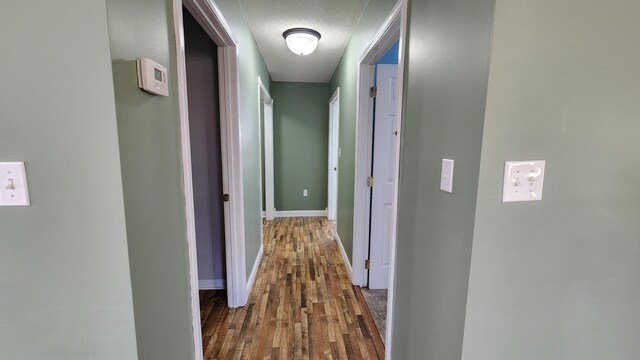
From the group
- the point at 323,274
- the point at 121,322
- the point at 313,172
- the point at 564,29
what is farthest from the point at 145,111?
the point at 313,172

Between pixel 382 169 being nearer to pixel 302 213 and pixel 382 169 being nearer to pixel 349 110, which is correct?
pixel 349 110

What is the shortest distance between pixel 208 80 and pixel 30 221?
1.60m

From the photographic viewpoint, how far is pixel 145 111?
2.70ft

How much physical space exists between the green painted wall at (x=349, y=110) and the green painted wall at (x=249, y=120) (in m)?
0.96

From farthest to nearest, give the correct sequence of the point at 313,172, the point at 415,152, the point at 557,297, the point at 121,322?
1. the point at 313,172
2. the point at 415,152
3. the point at 557,297
4. the point at 121,322

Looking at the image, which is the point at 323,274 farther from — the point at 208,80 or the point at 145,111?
the point at 145,111

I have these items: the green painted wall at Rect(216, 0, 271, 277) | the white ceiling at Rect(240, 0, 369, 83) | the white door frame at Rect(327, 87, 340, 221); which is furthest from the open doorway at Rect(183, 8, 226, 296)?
the white door frame at Rect(327, 87, 340, 221)

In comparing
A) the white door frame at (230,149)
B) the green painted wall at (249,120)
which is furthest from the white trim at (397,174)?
the green painted wall at (249,120)

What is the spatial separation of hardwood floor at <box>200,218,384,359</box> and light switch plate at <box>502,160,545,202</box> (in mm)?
1352

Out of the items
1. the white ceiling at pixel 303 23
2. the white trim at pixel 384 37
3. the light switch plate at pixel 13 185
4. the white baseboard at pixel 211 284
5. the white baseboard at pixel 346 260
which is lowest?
the white baseboard at pixel 211 284

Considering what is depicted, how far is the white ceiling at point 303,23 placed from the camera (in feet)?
6.41

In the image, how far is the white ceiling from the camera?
1.95 m

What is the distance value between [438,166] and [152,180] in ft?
3.41

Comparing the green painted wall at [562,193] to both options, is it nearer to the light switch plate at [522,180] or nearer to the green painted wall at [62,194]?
the light switch plate at [522,180]
